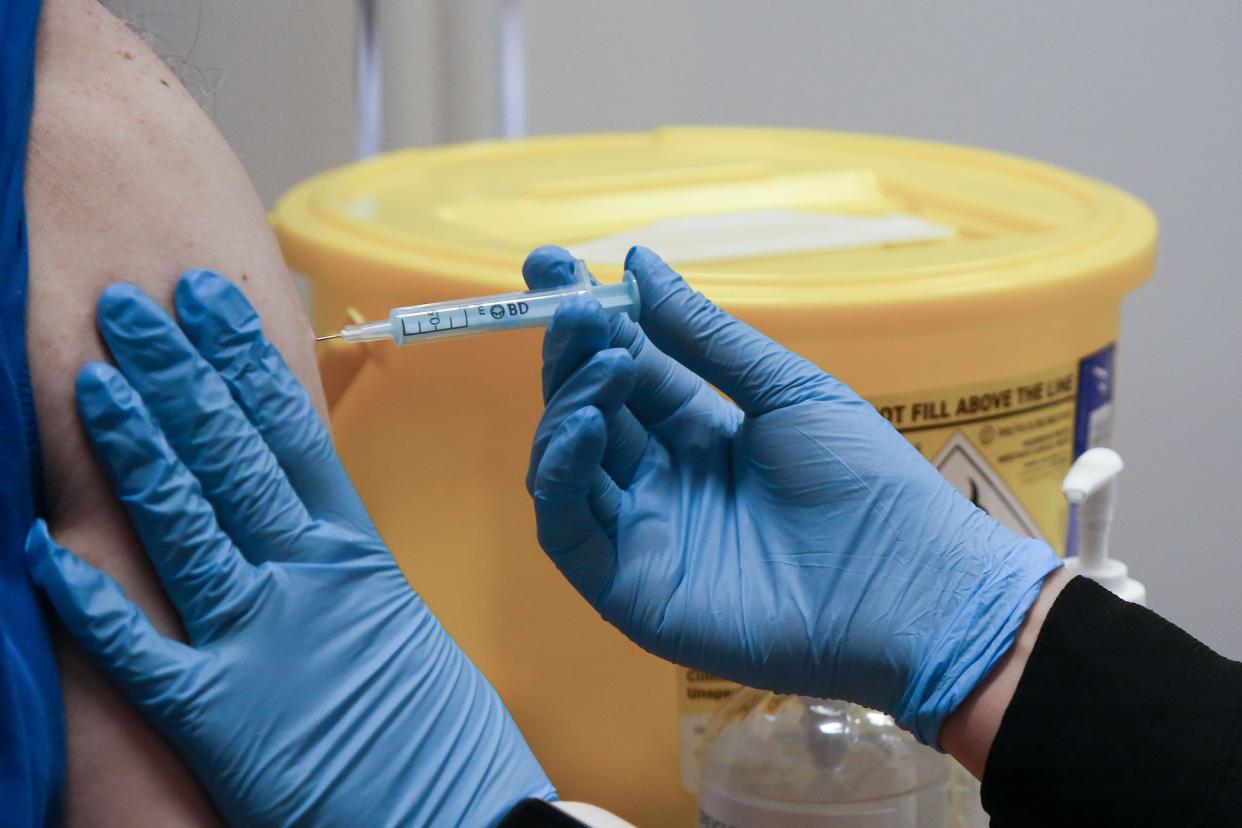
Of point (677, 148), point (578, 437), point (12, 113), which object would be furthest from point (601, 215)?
point (12, 113)

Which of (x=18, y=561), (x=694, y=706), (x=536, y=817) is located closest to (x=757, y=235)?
(x=694, y=706)

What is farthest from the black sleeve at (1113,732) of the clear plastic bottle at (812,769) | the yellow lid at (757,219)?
the yellow lid at (757,219)

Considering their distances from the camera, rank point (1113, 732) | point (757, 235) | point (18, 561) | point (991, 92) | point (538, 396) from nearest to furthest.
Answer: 1. point (18, 561)
2. point (1113, 732)
3. point (538, 396)
4. point (757, 235)
5. point (991, 92)

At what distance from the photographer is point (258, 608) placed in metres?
0.68

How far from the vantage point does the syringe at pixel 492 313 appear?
2.46ft

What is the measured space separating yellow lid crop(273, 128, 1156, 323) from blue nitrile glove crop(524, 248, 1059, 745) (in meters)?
0.10

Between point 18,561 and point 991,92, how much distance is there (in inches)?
63.2

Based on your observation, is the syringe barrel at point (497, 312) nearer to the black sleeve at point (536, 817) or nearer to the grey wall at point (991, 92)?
the black sleeve at point (536, 817)

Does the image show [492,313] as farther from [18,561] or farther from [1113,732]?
[1113,732]

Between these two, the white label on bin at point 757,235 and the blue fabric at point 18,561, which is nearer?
the blue fabric at point 18,561

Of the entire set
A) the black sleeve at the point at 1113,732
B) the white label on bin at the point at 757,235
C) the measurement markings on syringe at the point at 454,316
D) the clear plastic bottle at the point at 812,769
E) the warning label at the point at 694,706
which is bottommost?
the clear plastic bottle at the point at 812,769

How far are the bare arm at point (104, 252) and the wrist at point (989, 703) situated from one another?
1.46 ft

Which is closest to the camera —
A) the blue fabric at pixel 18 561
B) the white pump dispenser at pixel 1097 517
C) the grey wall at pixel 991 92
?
the blue fabric at pixel 18 561

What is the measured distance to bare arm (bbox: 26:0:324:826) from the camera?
63cm
